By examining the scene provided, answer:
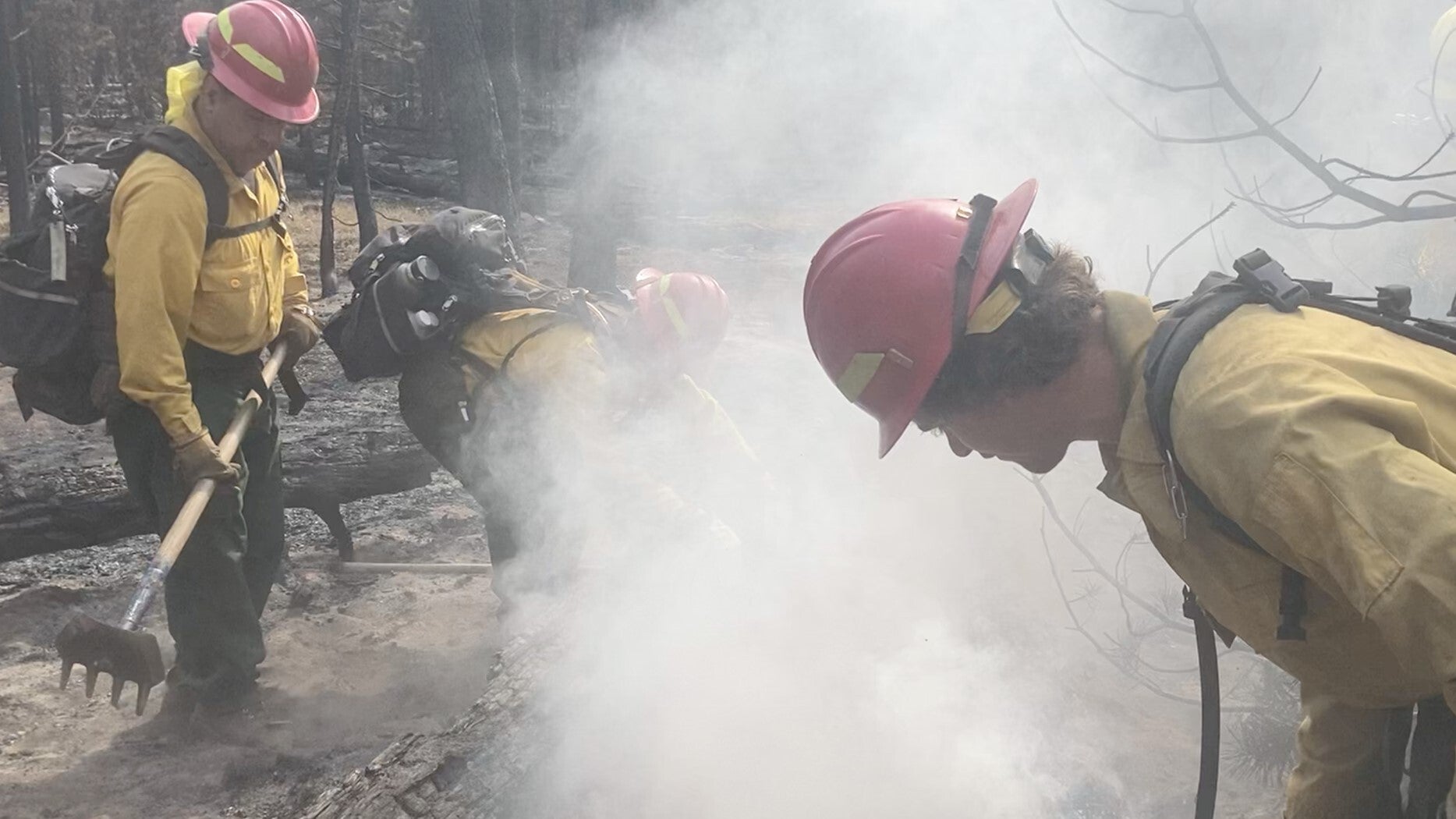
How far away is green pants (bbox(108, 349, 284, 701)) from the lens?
11.5 feet

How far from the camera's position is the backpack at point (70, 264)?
3.25 m

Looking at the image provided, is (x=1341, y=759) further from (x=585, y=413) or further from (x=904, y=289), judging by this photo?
(x=585, y=413)

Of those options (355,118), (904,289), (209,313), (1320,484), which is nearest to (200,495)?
(209,313)

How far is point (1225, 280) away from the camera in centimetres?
180

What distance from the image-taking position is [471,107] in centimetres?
804

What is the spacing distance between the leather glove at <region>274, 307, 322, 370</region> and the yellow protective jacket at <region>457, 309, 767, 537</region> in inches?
24.9

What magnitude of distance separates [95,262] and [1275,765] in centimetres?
436

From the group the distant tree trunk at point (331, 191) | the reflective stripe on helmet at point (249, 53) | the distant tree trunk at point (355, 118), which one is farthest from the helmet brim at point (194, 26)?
the distant tree trunk at point (331, 191)

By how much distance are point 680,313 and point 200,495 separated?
2071mm

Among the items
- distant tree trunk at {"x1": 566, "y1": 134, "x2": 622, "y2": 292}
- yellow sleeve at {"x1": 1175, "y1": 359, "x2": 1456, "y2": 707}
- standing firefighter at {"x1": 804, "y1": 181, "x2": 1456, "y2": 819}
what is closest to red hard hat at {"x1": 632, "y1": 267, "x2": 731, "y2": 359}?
standing firefighter at {"x1": 804, "y1": 181, "x2": 1456, "y2": 819}

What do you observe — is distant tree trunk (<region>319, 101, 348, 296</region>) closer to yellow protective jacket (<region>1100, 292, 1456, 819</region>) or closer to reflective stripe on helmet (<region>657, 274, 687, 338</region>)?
reflective stripe on helmet (<region>657, 274, 687, 338</region>)

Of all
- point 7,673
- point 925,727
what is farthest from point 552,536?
point 7,673

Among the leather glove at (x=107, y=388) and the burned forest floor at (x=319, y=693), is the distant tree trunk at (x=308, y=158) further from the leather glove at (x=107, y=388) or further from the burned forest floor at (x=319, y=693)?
the leather glove at (x=107, y=388)

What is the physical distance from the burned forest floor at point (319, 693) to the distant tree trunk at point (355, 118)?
14.7ft
